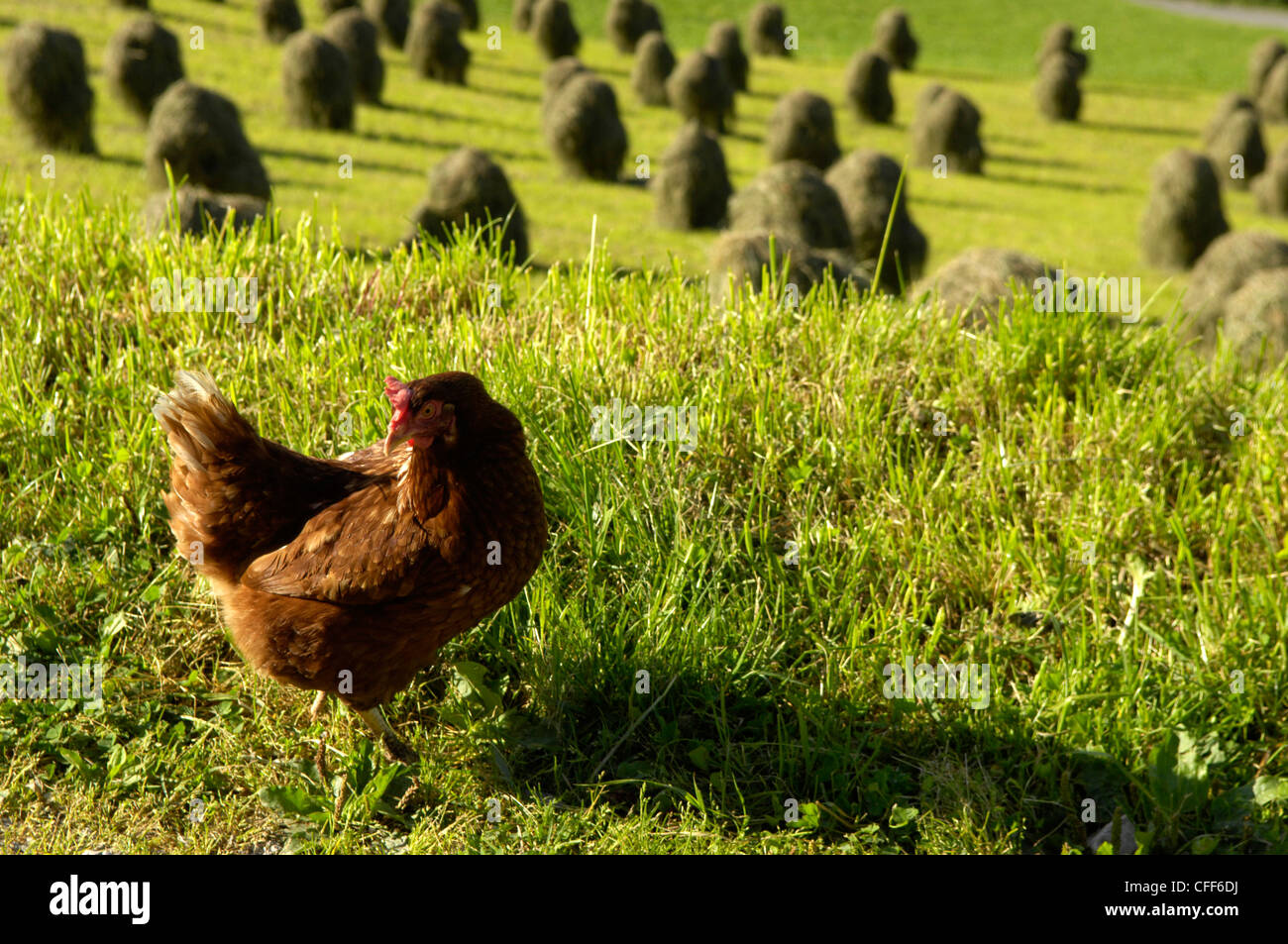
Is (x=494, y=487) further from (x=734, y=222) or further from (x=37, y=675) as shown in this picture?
(x=734, y=222)

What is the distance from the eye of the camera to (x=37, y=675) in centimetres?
315

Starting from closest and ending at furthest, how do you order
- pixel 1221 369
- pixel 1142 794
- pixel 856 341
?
pixel 1142 794 < pixel 856 341 < pixel 1221 369

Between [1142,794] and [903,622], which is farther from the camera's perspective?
[903,622]

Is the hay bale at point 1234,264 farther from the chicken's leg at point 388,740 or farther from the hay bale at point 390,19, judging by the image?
the hay bale at point 390,19

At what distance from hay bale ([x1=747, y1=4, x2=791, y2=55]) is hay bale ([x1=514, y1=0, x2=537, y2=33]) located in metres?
4.51

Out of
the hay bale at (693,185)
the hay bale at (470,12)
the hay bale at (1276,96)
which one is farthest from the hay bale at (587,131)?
Answer: the hay bale at (1276,96)

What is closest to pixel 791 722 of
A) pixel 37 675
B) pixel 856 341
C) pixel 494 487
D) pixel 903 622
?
pixel 903 622

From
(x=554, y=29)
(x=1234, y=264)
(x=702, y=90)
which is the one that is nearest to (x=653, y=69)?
(x=702, y=90)

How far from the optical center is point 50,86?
36.0ft

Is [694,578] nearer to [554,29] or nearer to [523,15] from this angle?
[554,29]

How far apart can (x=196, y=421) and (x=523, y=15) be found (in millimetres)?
21356

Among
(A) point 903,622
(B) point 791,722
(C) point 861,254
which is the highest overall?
(C) point 861,254

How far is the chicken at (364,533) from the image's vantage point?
8.35ft
